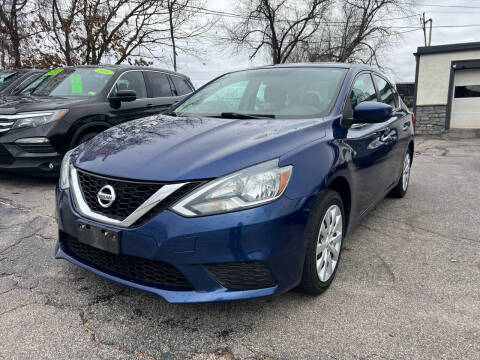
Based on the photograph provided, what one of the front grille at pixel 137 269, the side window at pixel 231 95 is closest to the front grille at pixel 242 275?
the front grille at pixel 137 269

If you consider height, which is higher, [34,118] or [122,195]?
[34,118]

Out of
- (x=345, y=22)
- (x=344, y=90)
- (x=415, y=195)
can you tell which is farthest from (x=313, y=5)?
(x=344, y=90)

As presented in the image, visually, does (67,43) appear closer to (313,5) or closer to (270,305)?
(313,5)

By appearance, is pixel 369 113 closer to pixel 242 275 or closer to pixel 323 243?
pixel 323 243

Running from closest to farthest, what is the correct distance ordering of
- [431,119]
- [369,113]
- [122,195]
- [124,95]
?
[122,195] → [369,113] → [124,95] → [431,119]

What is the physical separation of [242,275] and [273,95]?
5.84ft

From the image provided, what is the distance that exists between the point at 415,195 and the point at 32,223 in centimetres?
465

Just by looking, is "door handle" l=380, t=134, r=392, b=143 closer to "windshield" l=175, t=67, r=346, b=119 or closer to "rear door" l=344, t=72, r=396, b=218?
"rear door" l=344, t=72, r=396, b=218

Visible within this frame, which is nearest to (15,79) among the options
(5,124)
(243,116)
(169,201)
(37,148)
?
(5,124)

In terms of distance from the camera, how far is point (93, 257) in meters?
2.38

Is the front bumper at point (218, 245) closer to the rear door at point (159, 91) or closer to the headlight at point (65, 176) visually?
the headlight at point (65, 176)

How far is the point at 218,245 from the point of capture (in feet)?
6.52

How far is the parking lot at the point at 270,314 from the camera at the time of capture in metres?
2.04

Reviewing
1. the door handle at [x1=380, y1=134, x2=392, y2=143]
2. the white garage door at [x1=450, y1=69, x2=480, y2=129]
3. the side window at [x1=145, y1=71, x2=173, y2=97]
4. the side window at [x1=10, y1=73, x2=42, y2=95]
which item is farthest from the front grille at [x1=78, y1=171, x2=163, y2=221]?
the white garage door at [x1=450, y1=69, x2=480, y2=129]
